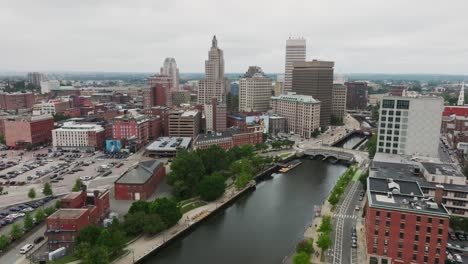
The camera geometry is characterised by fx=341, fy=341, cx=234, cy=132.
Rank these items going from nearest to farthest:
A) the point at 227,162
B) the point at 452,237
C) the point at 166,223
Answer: the point at 452,237, the point at 166,223, the point at 227,162

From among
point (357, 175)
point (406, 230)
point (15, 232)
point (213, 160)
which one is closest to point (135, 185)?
point (213, 160)

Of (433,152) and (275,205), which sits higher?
(433,152)

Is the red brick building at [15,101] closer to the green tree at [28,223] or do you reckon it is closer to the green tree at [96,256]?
the green tree at [28,223]

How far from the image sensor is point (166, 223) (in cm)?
5091

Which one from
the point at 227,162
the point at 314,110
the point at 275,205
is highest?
the point at 314,110

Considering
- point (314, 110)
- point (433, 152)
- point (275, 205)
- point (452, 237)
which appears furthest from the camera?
point (314, 110)

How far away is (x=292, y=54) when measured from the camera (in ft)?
602

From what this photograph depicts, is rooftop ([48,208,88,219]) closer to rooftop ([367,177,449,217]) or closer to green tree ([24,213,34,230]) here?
green tree ([24,213,34,230])

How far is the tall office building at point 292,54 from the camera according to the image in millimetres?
181500

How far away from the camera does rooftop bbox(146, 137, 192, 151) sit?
93.6 meters

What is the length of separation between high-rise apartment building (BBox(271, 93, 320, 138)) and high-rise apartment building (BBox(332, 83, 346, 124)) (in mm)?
31003

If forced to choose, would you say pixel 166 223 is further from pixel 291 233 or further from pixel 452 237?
pixel 452 237

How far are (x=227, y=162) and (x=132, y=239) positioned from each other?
33.6 m

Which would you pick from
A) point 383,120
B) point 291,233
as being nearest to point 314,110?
point 383,120
